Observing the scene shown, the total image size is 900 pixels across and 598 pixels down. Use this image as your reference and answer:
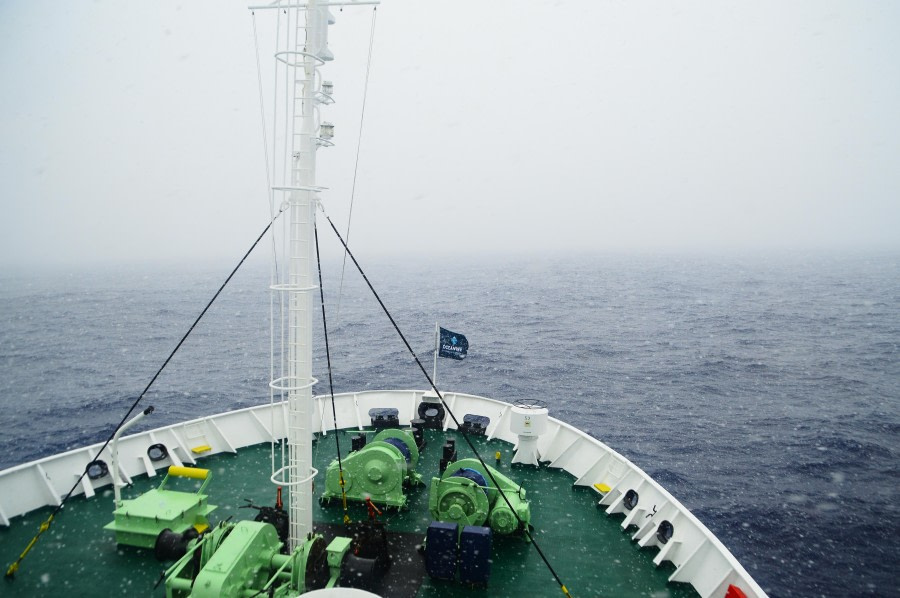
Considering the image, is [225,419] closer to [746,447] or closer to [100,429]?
[100,429]

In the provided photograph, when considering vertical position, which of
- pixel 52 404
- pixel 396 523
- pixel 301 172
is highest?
pixel 301 172

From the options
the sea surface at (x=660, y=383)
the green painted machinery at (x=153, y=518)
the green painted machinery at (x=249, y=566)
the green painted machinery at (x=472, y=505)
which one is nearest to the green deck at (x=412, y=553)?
the green painted machinery at (x=153, y=518)

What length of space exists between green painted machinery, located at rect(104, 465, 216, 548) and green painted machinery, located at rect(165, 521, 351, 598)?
163 cm

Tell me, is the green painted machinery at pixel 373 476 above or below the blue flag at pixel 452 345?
below

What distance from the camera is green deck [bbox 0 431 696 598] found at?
838 centimetres

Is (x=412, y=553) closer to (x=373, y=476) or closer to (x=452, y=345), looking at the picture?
(x=373, y=476)

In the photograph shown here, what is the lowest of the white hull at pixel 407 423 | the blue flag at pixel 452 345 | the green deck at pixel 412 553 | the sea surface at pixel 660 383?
the sea surface at pixel 660 383

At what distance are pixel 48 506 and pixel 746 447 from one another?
946 inches

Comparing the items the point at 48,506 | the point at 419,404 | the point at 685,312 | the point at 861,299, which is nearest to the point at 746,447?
the point at 419,404

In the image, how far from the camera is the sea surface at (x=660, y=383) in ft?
56.2

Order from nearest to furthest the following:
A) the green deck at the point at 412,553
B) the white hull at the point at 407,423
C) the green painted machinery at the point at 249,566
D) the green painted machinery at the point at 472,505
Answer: the green painted machinery at the point at 249,566, the green deck at the point at 412,553, the white hull at the point at 407,423, the green painted machinery at the point at 472,505

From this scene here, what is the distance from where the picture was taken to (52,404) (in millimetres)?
28844

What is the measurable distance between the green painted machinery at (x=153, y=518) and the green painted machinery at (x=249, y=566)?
1.63 m

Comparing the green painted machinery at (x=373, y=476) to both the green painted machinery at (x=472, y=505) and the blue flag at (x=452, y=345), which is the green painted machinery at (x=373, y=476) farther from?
the blue flag at (x=452, y=345)
